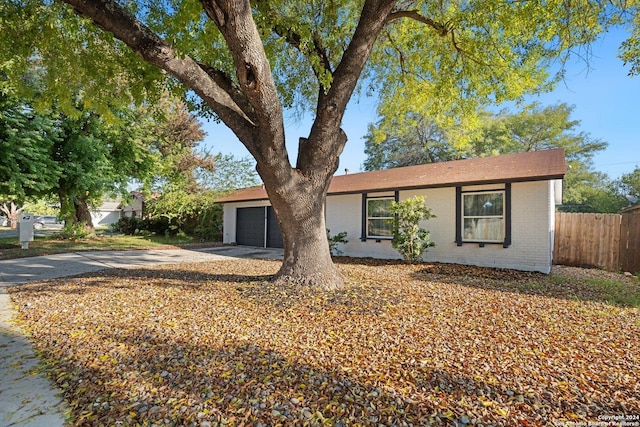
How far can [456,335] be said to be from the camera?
325 cm

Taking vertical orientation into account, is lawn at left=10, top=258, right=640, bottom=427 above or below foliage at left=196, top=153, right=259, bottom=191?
below

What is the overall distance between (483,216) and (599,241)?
3.39m

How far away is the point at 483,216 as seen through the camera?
880 centimetres

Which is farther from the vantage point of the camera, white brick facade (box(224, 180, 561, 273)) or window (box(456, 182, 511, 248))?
window (box(456, 182, 511, 248))

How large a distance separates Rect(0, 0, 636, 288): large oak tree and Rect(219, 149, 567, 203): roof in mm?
1916

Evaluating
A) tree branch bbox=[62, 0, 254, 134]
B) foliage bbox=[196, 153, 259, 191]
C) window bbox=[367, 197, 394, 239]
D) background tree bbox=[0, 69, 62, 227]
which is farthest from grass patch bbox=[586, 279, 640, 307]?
background tree bbox=[0, 69, 62, 227]

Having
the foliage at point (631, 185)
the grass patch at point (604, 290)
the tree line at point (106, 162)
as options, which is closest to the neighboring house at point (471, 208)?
the grass patch at point (604, 290)

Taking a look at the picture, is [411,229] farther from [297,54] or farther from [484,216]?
[297,54]

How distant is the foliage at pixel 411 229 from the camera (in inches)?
338

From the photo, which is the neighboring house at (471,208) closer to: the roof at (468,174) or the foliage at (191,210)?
the roof at (468,174)

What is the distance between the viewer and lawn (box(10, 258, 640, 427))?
81.4 inches

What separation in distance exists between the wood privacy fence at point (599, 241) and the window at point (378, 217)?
198 inches

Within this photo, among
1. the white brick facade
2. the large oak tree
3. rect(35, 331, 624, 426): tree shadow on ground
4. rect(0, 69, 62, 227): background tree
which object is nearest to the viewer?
rect(35, 331, 624, 426): tree shadow on ground

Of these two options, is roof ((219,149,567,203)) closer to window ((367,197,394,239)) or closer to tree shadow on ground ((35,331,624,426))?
window ((367,197,394,239))
